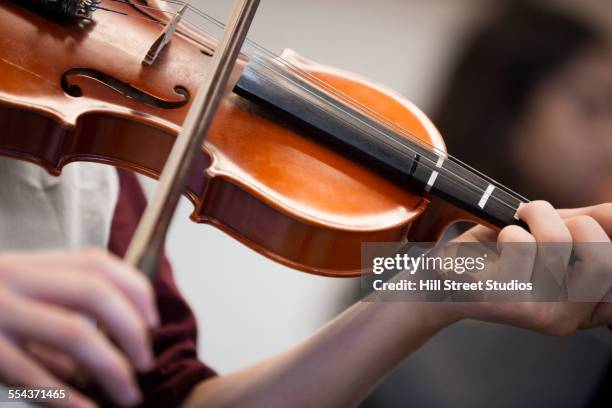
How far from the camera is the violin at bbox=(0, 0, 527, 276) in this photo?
20.8 inches

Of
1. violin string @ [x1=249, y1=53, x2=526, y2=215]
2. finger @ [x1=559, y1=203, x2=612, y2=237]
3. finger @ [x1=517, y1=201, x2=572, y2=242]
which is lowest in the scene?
violin string @ [x1=249, y1=53, x2=526, y2=215]

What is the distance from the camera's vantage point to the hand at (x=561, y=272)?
0.50 m

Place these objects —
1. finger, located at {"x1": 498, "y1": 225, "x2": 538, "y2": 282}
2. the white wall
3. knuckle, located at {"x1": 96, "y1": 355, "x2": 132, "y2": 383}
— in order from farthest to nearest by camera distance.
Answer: the white wall → finger, located at {"x1": 498, "y1": 225, "x2": 538, "y2": 282} → knuckle, located at {"x1": 96, "y1": 355, "x2": 132, "y2": 383}

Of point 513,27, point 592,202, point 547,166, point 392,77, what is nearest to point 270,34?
point 392,77

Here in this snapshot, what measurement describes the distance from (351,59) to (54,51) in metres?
1.23

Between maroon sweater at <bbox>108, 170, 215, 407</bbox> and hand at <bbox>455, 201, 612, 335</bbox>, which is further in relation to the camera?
maroon sweater at <bbox>108, 170, 215, 407</bbox>

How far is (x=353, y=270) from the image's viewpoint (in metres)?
0.54

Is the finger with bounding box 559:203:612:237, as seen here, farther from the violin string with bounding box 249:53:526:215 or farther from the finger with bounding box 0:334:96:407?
the finger with bounding box 0:334:96:407

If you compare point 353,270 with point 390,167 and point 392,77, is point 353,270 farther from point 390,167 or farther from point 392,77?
point 392,77

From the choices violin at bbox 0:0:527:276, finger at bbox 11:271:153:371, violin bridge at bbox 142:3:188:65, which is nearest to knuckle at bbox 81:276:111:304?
finger at bbox 11:271:153:371

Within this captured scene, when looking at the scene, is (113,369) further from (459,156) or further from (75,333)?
(459,156)

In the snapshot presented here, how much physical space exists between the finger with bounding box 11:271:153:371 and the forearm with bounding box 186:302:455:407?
36 cm

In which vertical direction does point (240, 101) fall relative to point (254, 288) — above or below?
above

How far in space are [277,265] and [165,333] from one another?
82 centimetres
